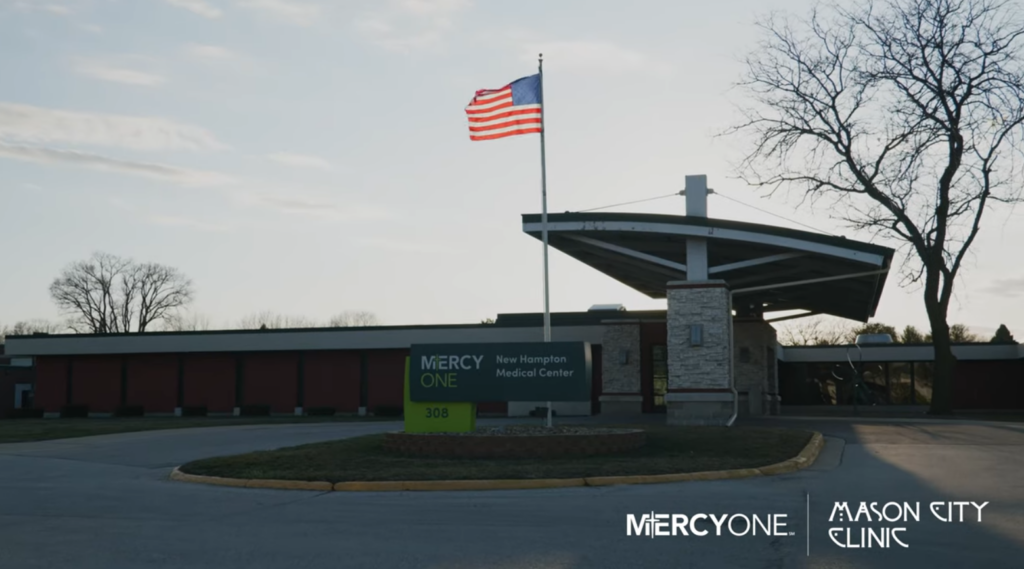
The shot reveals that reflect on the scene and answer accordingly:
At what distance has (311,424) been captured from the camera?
35.5 meters

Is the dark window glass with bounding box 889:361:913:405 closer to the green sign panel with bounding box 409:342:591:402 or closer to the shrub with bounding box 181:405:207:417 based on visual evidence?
the shrub with bounding box 181:405:207:417

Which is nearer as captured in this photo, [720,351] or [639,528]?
[639,528]

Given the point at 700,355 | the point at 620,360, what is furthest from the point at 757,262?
the point at 620,360

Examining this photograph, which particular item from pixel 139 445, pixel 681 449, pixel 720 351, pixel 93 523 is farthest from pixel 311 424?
pixel 93 523

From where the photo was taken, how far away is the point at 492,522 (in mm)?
11578

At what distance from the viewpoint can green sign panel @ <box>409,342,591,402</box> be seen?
68.6 ft

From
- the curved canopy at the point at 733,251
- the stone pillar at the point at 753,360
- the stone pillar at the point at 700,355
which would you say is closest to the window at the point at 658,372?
the curved canopy at the point at 733,251

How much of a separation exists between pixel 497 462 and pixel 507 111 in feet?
30.4

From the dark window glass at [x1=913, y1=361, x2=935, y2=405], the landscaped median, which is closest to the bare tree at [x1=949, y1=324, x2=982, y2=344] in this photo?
the dark window glass at [x1=913, y1=361, x2=935, y2=405]

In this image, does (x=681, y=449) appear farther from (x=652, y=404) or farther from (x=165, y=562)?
(x=652, y=404)

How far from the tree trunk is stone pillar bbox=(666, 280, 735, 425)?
50.1 feet

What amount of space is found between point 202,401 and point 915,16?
116 feet

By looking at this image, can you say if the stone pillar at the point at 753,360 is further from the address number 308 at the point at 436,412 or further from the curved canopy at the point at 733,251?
the address number 308 at the point at 436,412

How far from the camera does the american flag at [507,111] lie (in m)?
23.8
